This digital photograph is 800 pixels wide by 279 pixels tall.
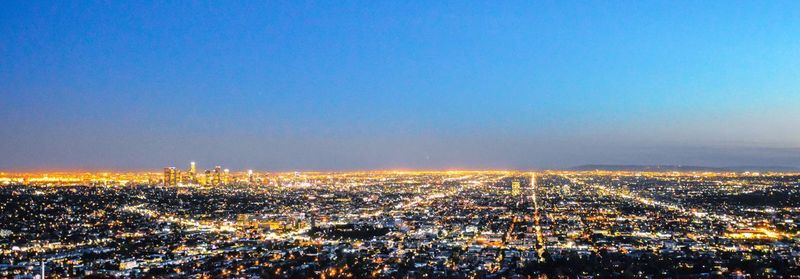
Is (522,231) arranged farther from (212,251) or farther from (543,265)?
Answer: (212,251)

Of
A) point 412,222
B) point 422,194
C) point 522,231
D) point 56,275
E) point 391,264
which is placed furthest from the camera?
point 422,194

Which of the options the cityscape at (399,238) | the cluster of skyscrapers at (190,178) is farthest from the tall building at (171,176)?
the cityscape at (399,238)

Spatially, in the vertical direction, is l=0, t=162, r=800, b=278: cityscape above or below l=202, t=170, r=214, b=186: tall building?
below

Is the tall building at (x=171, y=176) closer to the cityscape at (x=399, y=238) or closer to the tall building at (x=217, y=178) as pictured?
the tall building at (x=217, y=178)

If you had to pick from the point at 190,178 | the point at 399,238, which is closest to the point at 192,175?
the point at 190,178

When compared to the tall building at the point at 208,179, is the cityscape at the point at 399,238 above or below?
below

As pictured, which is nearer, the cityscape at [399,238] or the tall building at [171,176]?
the cityscape at [399,238]

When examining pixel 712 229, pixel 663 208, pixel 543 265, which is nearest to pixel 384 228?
pixel 543 265

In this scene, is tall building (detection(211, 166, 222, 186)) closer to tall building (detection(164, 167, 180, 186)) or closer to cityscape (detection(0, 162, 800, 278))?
tall building (detection(164, 167, 180, 186))

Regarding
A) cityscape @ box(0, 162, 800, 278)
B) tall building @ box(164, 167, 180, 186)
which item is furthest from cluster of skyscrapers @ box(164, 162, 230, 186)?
cityscape @ box(0, 162, 800, 278)
